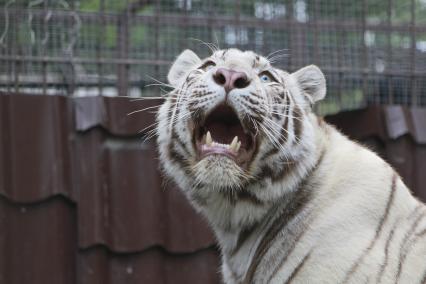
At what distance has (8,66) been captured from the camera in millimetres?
3672

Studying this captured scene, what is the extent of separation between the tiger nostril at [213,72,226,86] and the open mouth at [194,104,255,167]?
8 centimetres

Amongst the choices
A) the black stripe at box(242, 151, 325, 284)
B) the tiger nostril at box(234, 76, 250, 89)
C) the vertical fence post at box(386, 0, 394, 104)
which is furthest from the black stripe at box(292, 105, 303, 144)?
the vertical fence post at box(386, 0, 394, 104)

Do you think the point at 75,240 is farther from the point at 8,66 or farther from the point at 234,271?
the point at 234,271

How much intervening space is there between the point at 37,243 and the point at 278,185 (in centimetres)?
152

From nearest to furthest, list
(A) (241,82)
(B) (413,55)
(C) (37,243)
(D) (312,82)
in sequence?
(A) (241,82) → (D) (312,82) → (C) (37,243) → (B) (413,55)

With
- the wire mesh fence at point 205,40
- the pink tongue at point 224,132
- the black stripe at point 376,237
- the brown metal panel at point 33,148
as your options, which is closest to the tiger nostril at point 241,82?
the pink tongue at point 224,132

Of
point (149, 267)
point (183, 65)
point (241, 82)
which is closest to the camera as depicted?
point (241, 82)

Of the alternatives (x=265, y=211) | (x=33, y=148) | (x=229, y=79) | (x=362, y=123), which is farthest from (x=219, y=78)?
(x=362, y=123)

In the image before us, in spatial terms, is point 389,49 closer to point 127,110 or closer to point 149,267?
point 127,110

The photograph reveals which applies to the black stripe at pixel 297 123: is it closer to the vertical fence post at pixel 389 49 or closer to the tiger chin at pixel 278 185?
the tiger chin at pixel 278 185

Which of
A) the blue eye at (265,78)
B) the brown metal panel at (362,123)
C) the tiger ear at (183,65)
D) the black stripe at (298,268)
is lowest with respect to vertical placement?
the black stripe at (298,268)

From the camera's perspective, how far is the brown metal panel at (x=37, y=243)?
3.45m

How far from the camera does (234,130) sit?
8.16 feet

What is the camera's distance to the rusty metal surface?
3.49 metres
